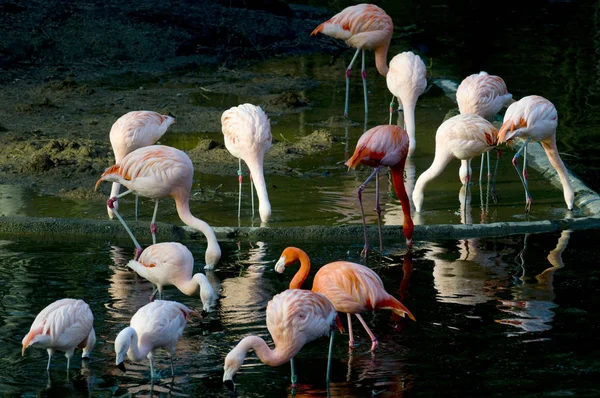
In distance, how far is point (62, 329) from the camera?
4.99 metres

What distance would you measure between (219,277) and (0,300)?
1350 millimetres

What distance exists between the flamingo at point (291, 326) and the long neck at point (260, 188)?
2351 millimetres

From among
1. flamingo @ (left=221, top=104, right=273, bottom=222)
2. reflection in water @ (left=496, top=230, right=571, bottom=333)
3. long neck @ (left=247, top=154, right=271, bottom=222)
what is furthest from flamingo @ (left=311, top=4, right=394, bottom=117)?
reflection in water @ (left=496, top=230, right=571, bottom=333)

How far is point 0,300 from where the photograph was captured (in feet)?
20.1

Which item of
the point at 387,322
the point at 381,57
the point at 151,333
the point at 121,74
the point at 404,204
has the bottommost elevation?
the point at 387,322

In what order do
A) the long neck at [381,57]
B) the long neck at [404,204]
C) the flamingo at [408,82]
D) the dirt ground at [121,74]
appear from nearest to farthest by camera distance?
the long neck at [404,204] → the dirt ground at [121,74] → the flamingo at [408,82] → the long neck at [381,57]

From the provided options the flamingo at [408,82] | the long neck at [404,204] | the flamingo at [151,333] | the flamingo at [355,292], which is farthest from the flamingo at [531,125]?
the flamingo at [151,333]

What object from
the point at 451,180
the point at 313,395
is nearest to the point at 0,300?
the point at 313,395

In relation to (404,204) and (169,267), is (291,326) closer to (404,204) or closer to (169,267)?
(169,267)

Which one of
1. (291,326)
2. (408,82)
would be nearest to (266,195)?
(291,326)

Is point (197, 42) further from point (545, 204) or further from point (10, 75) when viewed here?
point (545, 204)

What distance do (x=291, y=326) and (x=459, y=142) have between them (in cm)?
344

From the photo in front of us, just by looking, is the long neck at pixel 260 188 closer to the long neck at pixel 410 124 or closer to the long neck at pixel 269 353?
the long neck at pixel 410 124

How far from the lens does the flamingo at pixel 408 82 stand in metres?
9.84
